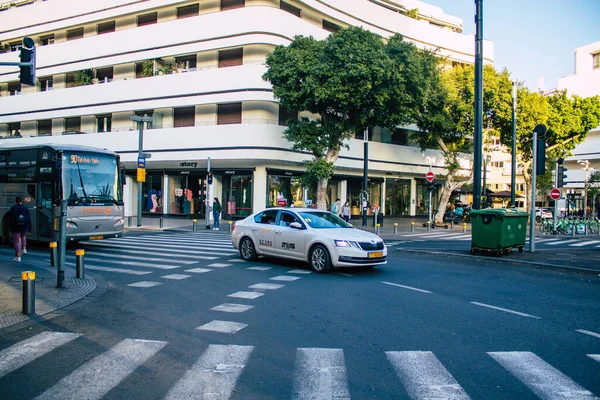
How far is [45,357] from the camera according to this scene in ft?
17.1

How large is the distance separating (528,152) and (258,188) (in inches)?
874

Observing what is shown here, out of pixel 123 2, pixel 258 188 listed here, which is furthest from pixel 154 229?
pixel 123 2

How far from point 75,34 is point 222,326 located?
39.3 m

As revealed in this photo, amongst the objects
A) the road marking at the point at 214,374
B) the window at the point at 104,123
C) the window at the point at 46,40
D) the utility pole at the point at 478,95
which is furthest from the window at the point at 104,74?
the road marking at the point at 214,374

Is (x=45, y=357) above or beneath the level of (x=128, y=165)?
beneath

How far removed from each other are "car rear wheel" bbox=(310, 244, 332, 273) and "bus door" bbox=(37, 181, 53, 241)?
8.42 metres

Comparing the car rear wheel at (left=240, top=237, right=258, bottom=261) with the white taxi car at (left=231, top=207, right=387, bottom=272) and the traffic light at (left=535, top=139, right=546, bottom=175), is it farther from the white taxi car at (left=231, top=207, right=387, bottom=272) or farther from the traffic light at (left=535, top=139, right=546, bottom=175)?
the traffic light at (left=535, top=139, right=546, bottom=175)

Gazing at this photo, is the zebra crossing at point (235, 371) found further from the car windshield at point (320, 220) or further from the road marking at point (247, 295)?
the car windshield at point (320, 220)

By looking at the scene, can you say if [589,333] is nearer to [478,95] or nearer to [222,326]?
[222,326]

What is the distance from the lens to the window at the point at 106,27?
120 feet

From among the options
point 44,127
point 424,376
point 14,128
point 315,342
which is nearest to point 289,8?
point 44,127

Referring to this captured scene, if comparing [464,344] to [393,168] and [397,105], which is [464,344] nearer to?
[397,105]

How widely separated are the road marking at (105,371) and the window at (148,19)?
33.4 meters

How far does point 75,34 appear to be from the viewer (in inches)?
1521
